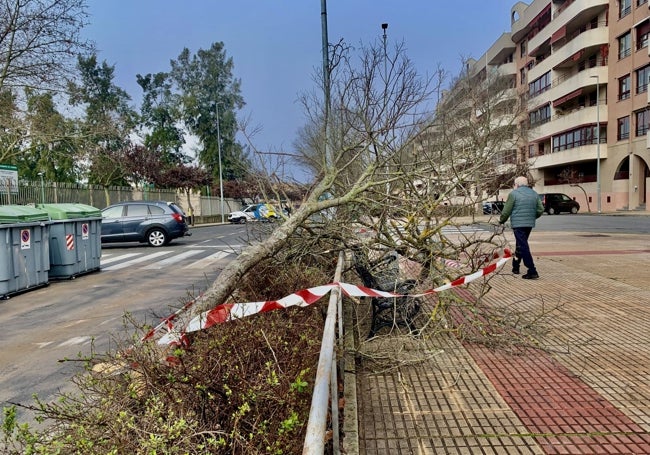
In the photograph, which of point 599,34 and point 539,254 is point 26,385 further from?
point 599,34

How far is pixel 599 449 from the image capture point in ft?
9.11

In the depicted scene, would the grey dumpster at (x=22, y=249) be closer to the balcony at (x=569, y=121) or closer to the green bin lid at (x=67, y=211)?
the green bin lid at (x=67, y=211)

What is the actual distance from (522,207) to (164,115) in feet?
179

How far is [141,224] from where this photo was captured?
16828mm

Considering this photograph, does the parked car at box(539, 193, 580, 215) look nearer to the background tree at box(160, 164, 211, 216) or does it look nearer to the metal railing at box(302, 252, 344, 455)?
the background tree at box(160, 164, 211, 216)

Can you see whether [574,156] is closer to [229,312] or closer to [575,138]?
[575,138]

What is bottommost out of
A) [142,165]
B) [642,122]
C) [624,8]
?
[142,165]

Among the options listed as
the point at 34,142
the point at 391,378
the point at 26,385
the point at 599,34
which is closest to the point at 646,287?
the point at 391,378

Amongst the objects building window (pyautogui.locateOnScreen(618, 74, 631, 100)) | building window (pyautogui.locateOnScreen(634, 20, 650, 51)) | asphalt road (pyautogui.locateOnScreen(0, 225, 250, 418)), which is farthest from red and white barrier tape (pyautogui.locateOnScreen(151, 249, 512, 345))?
building window (pyautogui.locateOnScreen(618, 74, 631, 100))

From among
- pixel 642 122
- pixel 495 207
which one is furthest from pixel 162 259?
pixel 642 122

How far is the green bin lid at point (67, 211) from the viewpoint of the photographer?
1000cm

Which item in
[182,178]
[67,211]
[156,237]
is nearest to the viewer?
[67,211]

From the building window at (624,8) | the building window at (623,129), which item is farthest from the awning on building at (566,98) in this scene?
the building window at (624,8)

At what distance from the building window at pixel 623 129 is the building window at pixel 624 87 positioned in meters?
1.74
